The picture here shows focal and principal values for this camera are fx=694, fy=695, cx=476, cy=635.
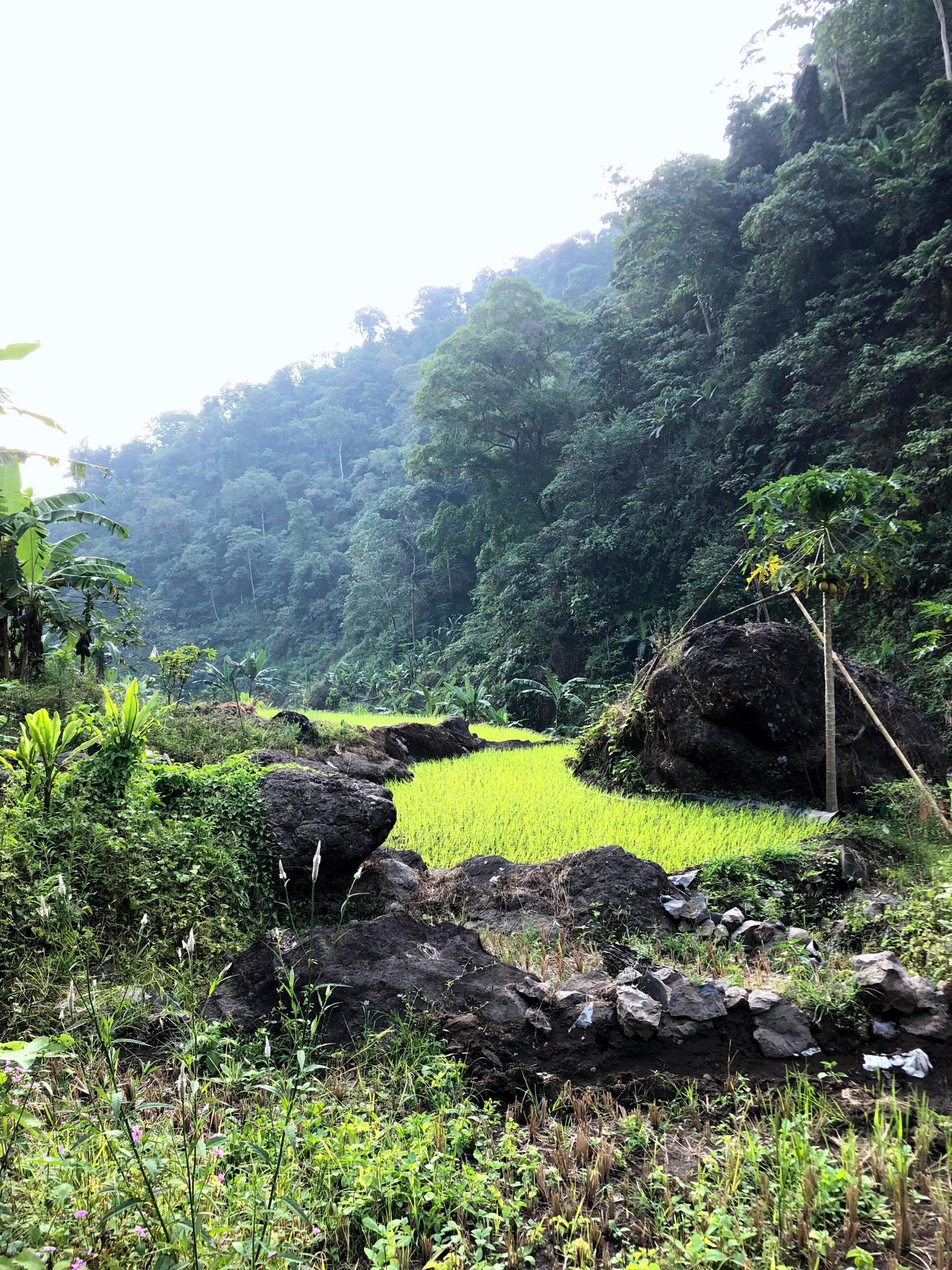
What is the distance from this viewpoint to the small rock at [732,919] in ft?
14.7

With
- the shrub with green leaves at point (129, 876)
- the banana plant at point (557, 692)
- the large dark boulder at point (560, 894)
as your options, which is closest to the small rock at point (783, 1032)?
the large dark boulder at point (560, 894)

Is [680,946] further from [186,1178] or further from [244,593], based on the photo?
[244,593]

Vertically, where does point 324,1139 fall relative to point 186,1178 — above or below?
below

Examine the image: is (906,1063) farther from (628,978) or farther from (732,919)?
(732,919)

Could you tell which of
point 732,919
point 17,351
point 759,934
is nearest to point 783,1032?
point 759,934

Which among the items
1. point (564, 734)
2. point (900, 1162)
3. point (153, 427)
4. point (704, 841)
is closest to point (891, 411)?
point (564, 734)

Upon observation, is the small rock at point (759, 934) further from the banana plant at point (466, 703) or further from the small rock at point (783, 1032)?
the banana plant at point (466, 703)

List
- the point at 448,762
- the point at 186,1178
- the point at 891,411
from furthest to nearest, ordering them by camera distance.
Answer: the point at 891,411 < the point at 448,762 < the point at 186,1178

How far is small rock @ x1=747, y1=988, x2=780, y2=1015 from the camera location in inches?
123

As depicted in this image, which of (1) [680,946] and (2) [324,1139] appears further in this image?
(1) [680,946]

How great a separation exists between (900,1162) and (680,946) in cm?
199

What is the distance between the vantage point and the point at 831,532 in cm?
669

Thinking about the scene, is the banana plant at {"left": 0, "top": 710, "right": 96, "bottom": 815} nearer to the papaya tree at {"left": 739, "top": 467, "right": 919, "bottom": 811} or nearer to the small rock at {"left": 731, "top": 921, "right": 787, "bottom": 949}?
the small rock at {"left": 731, "top": 921, "right": 787, "bottom": 949}

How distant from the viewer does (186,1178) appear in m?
1.88
